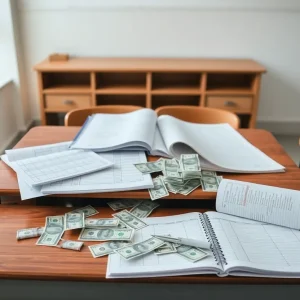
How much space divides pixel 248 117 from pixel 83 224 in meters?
2.64

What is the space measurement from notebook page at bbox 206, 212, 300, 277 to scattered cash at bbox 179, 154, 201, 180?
0.14 m

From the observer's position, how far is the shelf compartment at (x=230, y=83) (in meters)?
3.05

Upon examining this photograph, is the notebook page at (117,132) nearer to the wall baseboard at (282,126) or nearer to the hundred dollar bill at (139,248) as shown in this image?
the hundred dollar bill at (139,248)

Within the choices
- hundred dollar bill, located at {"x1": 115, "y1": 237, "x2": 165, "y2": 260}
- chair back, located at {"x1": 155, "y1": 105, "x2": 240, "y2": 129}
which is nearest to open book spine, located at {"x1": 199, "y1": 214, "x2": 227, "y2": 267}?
hundred dollar bill, located at {"x1": 115, "y1": 237, "x2": 165, "y2": 260}

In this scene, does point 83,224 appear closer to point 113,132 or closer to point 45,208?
point 45,208

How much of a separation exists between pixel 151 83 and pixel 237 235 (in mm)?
2256

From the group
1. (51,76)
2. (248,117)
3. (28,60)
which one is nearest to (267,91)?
(248,117)

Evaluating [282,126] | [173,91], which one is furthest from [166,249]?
[282,126]

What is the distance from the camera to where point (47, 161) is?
1214 mm

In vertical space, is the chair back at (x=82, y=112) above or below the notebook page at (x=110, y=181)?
below

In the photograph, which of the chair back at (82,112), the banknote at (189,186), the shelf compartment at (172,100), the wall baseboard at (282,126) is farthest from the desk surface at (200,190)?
the wall baseboard at (282,126)

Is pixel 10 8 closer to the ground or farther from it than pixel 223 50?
farther from it

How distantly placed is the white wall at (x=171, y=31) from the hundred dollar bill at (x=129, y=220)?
2.60 m

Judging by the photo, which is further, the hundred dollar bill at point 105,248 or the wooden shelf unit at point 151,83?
the wooden shelf unit at point 151,83
